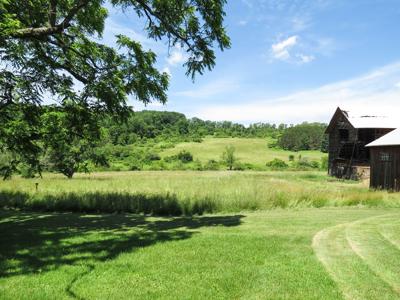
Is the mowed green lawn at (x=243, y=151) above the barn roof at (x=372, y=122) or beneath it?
beneath

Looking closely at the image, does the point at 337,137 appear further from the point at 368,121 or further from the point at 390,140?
the point at 390,140

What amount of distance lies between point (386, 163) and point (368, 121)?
18.8 meters

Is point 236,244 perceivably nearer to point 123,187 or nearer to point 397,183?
point 123,187

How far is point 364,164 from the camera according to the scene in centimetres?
4466

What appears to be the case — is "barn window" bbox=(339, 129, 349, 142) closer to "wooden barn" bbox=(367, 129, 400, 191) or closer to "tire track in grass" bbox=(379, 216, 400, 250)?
"wooden barn" bbox=(367, 129, 400, 191)

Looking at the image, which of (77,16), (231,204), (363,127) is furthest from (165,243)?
(363,127)

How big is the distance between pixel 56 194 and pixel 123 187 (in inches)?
126

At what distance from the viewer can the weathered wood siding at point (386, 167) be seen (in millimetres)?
25977

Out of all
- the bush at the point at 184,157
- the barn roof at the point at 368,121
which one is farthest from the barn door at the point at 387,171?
the bush at the point at 184,157

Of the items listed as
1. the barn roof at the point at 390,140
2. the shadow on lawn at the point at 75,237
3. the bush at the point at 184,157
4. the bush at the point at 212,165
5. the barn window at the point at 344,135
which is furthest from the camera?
Result: the bush at the point at 184,157

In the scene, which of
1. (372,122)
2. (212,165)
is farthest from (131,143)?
(372,122)

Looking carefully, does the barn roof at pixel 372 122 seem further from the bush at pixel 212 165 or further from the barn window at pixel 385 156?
the bush at pixel 212 165

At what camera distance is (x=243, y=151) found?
99.4m

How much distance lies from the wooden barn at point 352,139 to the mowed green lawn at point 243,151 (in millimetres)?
31756
